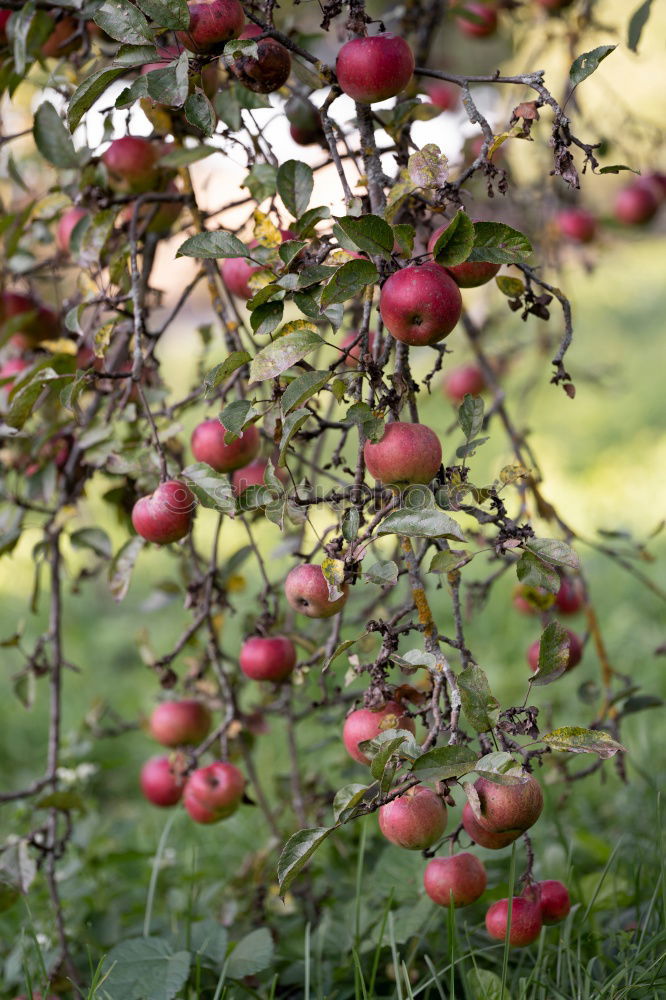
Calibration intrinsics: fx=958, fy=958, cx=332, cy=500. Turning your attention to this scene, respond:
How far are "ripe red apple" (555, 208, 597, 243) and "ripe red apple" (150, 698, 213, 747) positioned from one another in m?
1.30

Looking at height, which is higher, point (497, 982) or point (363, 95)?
point (363, 95)

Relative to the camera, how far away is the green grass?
104 centimetres

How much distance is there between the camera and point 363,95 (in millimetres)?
862

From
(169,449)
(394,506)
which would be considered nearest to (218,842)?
(169,449)

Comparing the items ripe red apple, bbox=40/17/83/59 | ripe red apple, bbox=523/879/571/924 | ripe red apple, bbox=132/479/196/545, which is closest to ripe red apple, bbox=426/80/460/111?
ripe red apple, bbox=40/17/83/59

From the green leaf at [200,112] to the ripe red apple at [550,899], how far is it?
76 cm

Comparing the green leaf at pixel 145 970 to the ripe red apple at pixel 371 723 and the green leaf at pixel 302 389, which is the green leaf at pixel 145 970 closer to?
the ripe red apple at pixel 371 723

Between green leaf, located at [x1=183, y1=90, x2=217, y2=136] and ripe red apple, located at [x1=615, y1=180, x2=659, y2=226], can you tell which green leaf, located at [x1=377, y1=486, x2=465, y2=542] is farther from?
ripe red apple, located at [x1=615, y1=180, x2=659, y2=226]

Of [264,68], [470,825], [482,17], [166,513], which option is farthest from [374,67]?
[482,17]

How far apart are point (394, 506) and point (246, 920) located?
2.46 feet

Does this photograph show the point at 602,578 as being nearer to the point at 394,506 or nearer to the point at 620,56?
the point at 394,506

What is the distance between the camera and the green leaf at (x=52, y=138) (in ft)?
3.62

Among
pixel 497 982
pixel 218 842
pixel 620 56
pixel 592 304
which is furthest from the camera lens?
pixel 592 304

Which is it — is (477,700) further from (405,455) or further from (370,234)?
(370,234)
